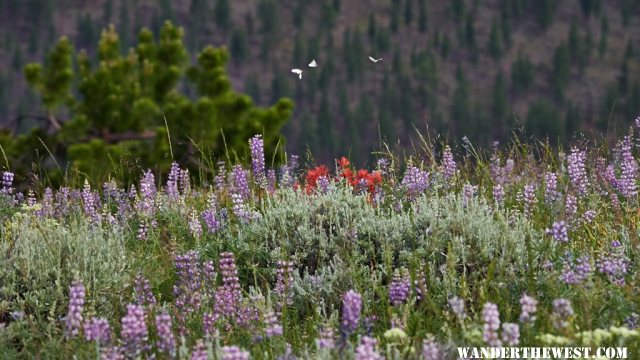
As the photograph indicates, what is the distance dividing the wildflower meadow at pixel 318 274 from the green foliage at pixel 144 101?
2132cm

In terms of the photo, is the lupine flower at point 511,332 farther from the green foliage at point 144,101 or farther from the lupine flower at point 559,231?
the green foliage at point 144,101

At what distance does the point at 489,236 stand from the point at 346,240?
3.05 ft

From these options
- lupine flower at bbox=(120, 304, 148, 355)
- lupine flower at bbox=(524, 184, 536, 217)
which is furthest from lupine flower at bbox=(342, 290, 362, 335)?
lupine flower at bbox=(524, 184, 536, 217)

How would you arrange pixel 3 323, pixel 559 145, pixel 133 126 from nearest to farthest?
pixel 3 323, pixel 559 145, pixel 133 126

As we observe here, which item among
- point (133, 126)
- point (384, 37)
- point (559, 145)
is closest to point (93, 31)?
point (384, 37)

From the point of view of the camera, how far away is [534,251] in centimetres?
568

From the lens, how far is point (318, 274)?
594cm

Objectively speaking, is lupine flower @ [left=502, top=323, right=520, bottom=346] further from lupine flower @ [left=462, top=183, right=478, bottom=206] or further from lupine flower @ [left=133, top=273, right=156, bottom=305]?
lupine flower @ [left=462, top=183, right=478, bottom=206]

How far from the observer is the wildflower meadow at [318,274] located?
443 cm

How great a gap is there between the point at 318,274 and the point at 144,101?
2514cm

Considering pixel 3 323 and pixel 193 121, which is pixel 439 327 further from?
pixel 193 121

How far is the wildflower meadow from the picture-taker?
443cm

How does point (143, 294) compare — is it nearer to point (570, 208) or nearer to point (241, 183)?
point (241, 183)

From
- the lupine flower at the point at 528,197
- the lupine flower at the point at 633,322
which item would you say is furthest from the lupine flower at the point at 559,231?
the lupine flower at the point at 528,197
